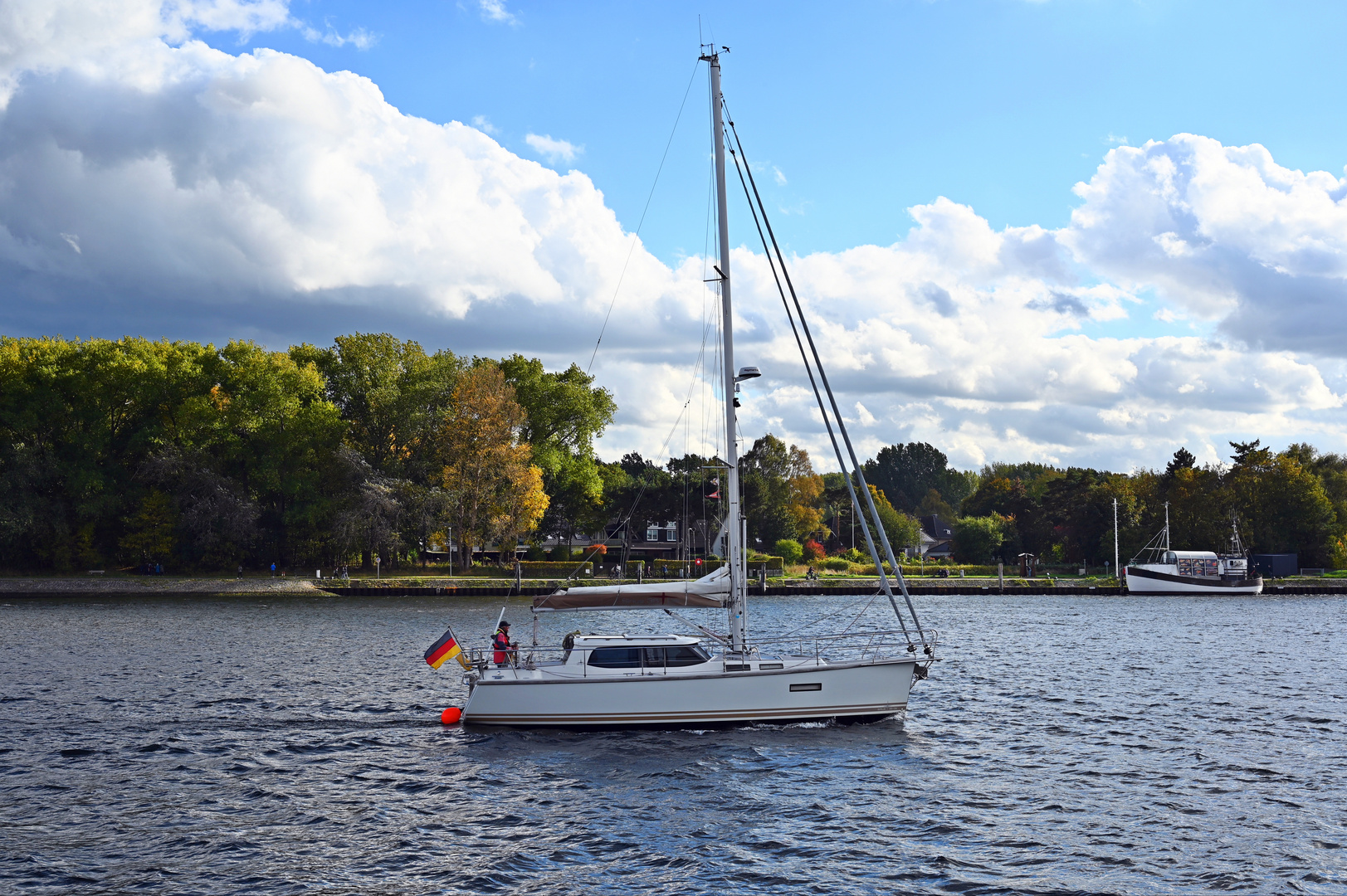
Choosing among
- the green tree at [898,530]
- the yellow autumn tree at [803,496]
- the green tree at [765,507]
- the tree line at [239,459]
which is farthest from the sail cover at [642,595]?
the green tree at [898,530]

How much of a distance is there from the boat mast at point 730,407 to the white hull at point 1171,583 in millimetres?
69734

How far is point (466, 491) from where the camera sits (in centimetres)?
7550

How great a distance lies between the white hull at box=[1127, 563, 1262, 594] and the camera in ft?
267

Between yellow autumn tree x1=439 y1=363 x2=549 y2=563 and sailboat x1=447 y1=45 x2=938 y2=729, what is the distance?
5280 centimetres

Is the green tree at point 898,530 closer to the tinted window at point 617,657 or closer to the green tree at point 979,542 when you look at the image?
the green tree at point 979,542

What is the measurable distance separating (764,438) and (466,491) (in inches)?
2048

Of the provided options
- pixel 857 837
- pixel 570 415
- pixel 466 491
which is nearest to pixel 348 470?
pixel 466 491

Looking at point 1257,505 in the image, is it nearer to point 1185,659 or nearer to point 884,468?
point 1185,659

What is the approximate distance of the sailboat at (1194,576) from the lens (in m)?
81.1

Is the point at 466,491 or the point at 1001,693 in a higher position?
the point at 466,491

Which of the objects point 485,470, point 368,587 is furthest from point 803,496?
point 368,587

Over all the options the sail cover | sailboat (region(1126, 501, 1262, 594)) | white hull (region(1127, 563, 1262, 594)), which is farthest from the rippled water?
sailboat (region(1126, 501, 1262, 594))

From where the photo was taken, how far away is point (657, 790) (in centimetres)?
1859

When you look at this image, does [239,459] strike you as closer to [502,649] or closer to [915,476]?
[502,649]
